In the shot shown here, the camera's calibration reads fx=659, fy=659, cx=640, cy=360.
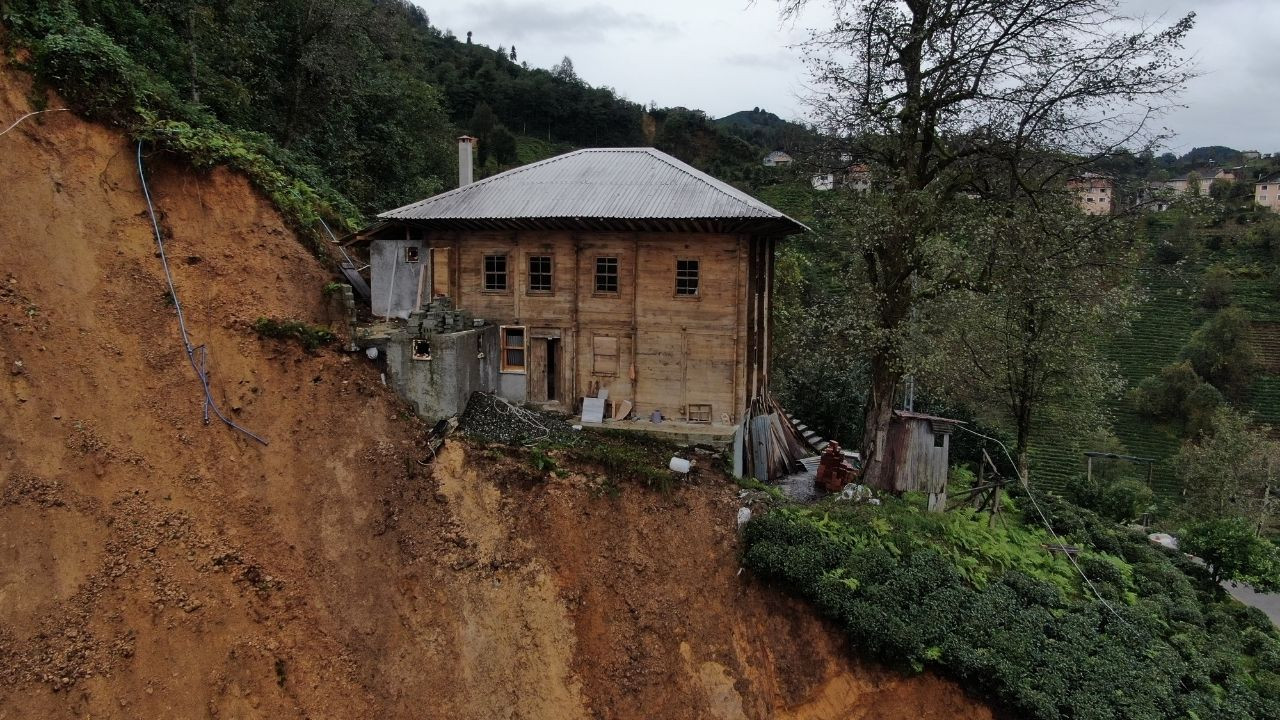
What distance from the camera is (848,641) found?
1170 cm

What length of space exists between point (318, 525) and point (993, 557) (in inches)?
525

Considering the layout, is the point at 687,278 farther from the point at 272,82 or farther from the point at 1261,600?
the point at 1261,600

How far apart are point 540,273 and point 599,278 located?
1.56 m

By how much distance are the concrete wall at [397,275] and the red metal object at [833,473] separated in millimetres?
11128

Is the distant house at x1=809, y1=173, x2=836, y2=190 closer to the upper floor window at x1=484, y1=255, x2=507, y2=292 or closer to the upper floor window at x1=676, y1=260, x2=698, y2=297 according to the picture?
the upper floor window at x1=676, y1=260, x2=698, y2=297

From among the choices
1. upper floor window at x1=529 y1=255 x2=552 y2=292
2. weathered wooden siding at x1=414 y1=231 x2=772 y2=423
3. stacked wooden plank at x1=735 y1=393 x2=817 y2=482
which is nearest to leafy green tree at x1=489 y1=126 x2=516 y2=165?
weathered wooden siding at x1=414 y1=231 x2=772 y2=423

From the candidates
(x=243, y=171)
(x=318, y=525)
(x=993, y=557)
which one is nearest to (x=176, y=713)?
(x=318, y=525)

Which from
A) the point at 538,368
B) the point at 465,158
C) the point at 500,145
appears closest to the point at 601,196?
the point at 538,368

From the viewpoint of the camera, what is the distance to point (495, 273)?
17.2 m

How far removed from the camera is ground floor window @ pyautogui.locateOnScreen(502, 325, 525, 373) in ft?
56.1

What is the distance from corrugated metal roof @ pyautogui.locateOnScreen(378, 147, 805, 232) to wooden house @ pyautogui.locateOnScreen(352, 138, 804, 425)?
5 cm

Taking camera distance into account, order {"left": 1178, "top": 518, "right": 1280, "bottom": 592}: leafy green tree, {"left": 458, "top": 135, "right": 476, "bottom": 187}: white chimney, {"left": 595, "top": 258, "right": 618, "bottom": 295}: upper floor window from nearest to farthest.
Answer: {"left": 1178, "top": 518, "right": 1280, "bottom": 592}: leafy green tree < {"left": 595, "top": 258, "right": 618, "bottom": 295}: upper floor window < {"left": 458, "top": 135, "right": 476, "bottom": 187}: white chimney

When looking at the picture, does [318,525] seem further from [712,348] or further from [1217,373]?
[1217,373]

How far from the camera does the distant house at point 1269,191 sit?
2694 inches
